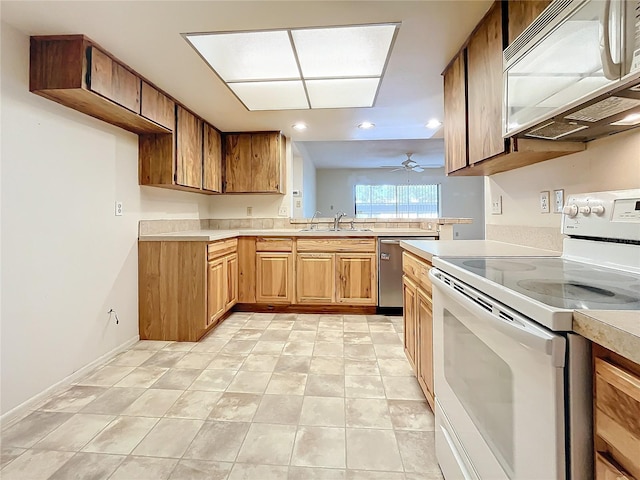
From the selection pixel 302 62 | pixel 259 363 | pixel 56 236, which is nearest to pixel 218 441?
pixel 259 363

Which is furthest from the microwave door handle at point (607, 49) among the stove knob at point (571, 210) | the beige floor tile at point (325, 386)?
the beige floor tile at point (325, 386)

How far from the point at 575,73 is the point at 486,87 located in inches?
28.0

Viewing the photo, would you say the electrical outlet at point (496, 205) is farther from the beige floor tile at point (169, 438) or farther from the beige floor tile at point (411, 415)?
the beige floor tile at point (169, 438)

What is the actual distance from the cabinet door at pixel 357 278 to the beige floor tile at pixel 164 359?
1.65 meters

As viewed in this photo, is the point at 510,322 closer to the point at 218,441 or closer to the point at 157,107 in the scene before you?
the point at 218,441

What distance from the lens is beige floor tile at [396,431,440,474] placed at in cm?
126

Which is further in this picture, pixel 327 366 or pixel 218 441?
pixel 327 366

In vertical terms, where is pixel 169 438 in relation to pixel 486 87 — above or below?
below

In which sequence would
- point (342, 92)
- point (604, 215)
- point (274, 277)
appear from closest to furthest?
point (604, 215) → point (342, 92) → point (274, 277)

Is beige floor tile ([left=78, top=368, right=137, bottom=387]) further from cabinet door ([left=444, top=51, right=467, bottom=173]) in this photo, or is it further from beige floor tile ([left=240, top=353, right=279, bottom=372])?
cabinet door ([left=444, top=51, right=467, bottom=173])

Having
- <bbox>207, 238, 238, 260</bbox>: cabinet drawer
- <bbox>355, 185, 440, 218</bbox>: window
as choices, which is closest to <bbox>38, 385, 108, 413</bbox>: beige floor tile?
<bbox>207, 238, 238, 260</bbox>: cabinet drawer

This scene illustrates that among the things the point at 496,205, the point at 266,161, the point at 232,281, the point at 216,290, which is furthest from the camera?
the point at 266,161

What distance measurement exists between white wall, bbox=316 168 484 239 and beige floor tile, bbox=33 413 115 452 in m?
7.00

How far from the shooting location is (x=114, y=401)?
1.74 metres
